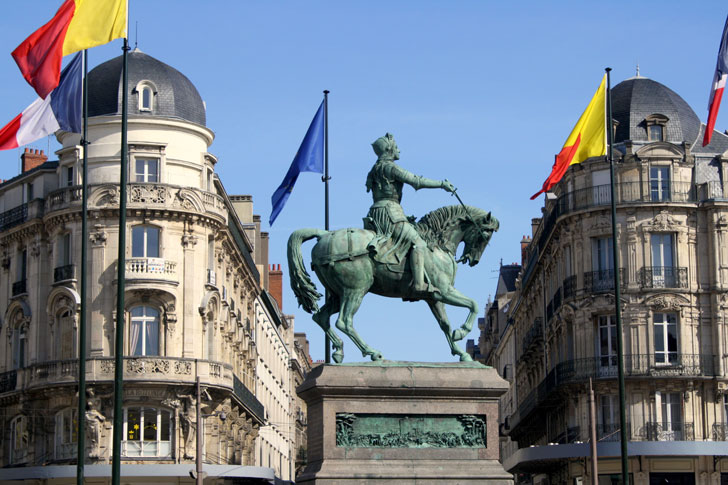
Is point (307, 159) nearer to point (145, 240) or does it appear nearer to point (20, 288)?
point (145, 240)

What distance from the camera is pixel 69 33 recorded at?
27.9m

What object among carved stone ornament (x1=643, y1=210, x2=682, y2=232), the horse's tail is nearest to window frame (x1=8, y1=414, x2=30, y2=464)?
carved stone ornament (x1=643, y1=210, x2=682, y2=232)

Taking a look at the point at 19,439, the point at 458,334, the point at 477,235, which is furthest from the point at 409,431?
the point at 19,439

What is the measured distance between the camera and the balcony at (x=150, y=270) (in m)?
54.4

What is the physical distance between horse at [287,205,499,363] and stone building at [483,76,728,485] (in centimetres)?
3461

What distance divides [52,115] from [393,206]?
10.4m

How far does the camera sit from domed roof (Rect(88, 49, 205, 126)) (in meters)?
56.5

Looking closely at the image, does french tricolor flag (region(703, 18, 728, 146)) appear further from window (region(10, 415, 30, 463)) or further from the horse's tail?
window (region(10, 415, 30, 463))

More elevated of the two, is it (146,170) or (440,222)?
(146,170)

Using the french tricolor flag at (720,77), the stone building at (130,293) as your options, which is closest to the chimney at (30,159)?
the stone building at (130,293)

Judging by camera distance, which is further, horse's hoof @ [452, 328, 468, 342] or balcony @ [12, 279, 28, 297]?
balcony @ [12, 279, 28, 297]

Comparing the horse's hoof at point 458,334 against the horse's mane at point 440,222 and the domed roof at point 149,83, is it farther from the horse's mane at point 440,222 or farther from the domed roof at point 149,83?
the domed roof at point 149,83

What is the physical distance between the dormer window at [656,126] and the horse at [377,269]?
125ft

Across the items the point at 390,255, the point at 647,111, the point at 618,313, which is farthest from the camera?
the point at 647,111
